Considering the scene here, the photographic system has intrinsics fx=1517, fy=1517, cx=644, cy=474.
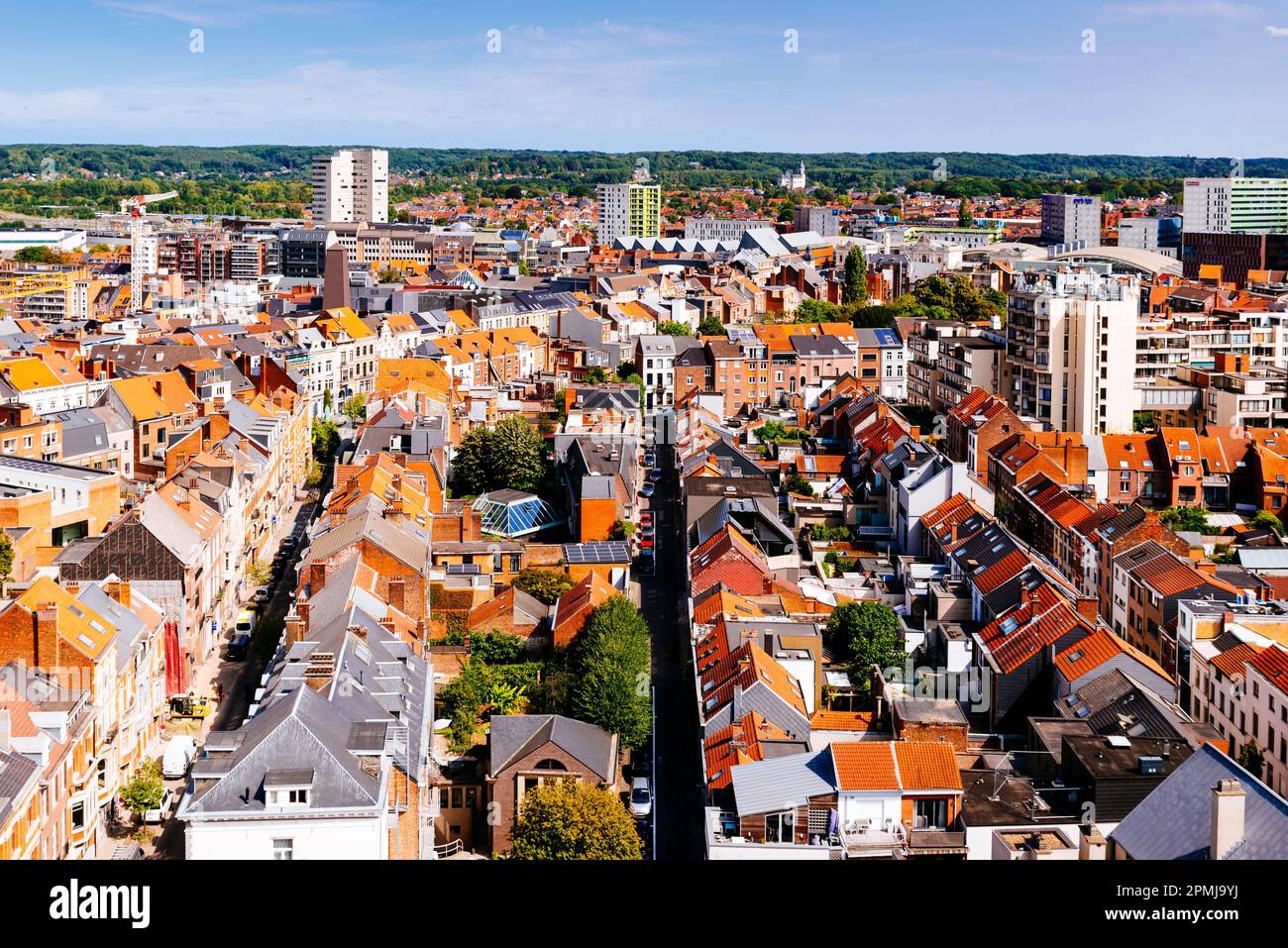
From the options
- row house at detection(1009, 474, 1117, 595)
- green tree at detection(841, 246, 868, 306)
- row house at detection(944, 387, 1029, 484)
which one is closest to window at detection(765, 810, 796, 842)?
row house at detection(1009, 474, 1117, 595)

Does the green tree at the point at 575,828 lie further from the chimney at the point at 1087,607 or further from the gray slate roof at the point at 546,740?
the chimney at the point at 1087,607

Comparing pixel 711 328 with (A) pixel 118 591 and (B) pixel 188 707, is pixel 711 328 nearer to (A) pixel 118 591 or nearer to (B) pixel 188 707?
(B) pixel 188 707

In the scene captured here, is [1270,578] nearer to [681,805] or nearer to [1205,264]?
[681,805]

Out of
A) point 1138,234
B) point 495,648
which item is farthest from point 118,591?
point 1138,234

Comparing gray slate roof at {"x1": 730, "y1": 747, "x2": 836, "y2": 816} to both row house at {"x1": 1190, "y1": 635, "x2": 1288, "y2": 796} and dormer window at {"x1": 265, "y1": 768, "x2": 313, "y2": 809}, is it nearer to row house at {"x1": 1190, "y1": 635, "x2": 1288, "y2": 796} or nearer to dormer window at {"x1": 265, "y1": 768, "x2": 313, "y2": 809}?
dormer window at {"x1": 265, "y1": 768, "x2": 313, "y2": 809}
